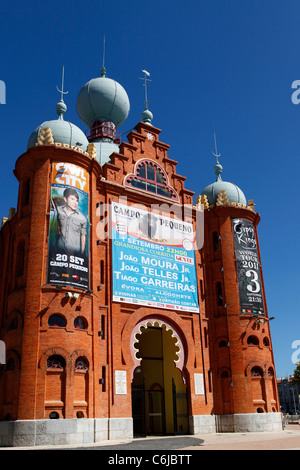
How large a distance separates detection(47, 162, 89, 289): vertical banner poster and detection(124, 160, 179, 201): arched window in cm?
576

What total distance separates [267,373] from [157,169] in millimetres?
19635

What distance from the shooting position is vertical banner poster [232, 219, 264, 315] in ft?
130

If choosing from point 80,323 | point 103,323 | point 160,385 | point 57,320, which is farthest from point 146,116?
point 160,385

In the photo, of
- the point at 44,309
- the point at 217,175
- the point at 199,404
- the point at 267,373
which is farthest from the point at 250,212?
the point at 44,309

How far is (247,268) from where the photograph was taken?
40.7 meters

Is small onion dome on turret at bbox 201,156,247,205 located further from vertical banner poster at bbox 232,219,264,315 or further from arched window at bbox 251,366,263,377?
arched window at bbox 251,366,263,377

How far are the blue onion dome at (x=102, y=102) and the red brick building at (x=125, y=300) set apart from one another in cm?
289

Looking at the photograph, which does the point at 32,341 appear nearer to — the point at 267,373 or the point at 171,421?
the point at 171,421

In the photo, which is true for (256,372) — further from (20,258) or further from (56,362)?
(20,258)

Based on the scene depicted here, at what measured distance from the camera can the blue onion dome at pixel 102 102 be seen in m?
48.0

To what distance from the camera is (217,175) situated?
47656mm

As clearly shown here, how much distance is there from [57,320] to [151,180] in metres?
15.9

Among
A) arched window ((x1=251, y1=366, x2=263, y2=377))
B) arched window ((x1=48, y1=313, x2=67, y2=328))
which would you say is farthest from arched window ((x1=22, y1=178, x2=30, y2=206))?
arched window ((x1=251, y1=366, x2=263, y2=377))

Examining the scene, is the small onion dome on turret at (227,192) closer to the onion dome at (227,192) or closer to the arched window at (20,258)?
the onion dome at (227,192)
